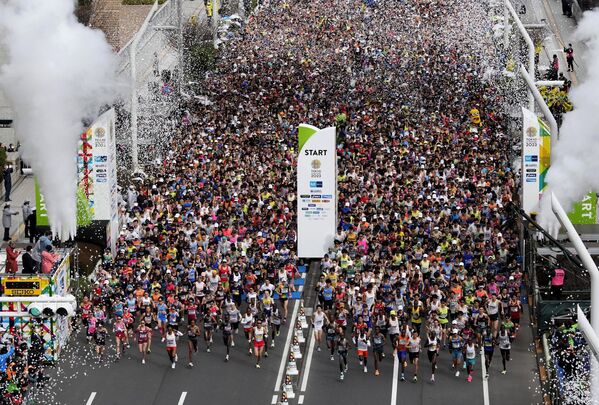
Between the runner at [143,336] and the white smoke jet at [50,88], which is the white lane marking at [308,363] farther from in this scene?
the white smoke jet at [50,88]

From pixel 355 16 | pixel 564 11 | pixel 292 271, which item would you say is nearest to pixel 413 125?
pixel 292 271

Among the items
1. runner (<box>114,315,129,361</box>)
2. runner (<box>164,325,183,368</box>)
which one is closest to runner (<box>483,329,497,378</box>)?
runner (<box>164,325,183,368</box>)

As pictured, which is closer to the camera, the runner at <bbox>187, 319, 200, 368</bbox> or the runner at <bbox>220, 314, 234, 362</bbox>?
the runner at <bbox>187, 319, 200, 368</bbox>

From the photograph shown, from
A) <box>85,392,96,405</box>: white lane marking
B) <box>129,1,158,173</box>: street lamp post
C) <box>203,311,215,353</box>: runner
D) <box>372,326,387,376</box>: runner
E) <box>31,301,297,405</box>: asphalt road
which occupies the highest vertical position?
<box>129,1,158,173</box>: street lamp post

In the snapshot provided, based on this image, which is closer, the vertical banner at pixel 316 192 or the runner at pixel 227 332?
the runner at pixel 227 332

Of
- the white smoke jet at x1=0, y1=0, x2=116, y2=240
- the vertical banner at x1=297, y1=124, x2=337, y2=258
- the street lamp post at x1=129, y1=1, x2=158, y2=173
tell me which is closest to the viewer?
the white smoke jet at x1=0, y1=0, x2=116, y2=240

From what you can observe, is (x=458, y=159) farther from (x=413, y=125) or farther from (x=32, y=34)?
(x=32, y=34)

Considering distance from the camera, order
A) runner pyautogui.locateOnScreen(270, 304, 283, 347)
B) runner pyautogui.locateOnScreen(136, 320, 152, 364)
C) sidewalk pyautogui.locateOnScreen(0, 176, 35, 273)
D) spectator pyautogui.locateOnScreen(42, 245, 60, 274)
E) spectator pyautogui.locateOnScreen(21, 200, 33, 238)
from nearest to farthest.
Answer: runner pyautogui.locateOnScreen(136, 320, 152, 364) → runner pyautogui.locateOnScreen(270, 304, 283, 347) → spectator pyautogui.locateOnScreen(42, 245, 60, 274) → sidewalk pyautogui.locateOnScreen(0, 176, 35, 273) → spectator pyautogui.locateOnScreen(21, 200, 33, 238)

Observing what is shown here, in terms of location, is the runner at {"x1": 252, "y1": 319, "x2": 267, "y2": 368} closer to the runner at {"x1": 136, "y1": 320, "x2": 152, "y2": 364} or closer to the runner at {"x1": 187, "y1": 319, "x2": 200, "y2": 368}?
the runner at {"x1": 187, "y1": 319, "x2": 200, "y2": 368}

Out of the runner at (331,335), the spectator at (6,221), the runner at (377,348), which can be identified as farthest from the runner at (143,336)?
the spectator at (6,221)
